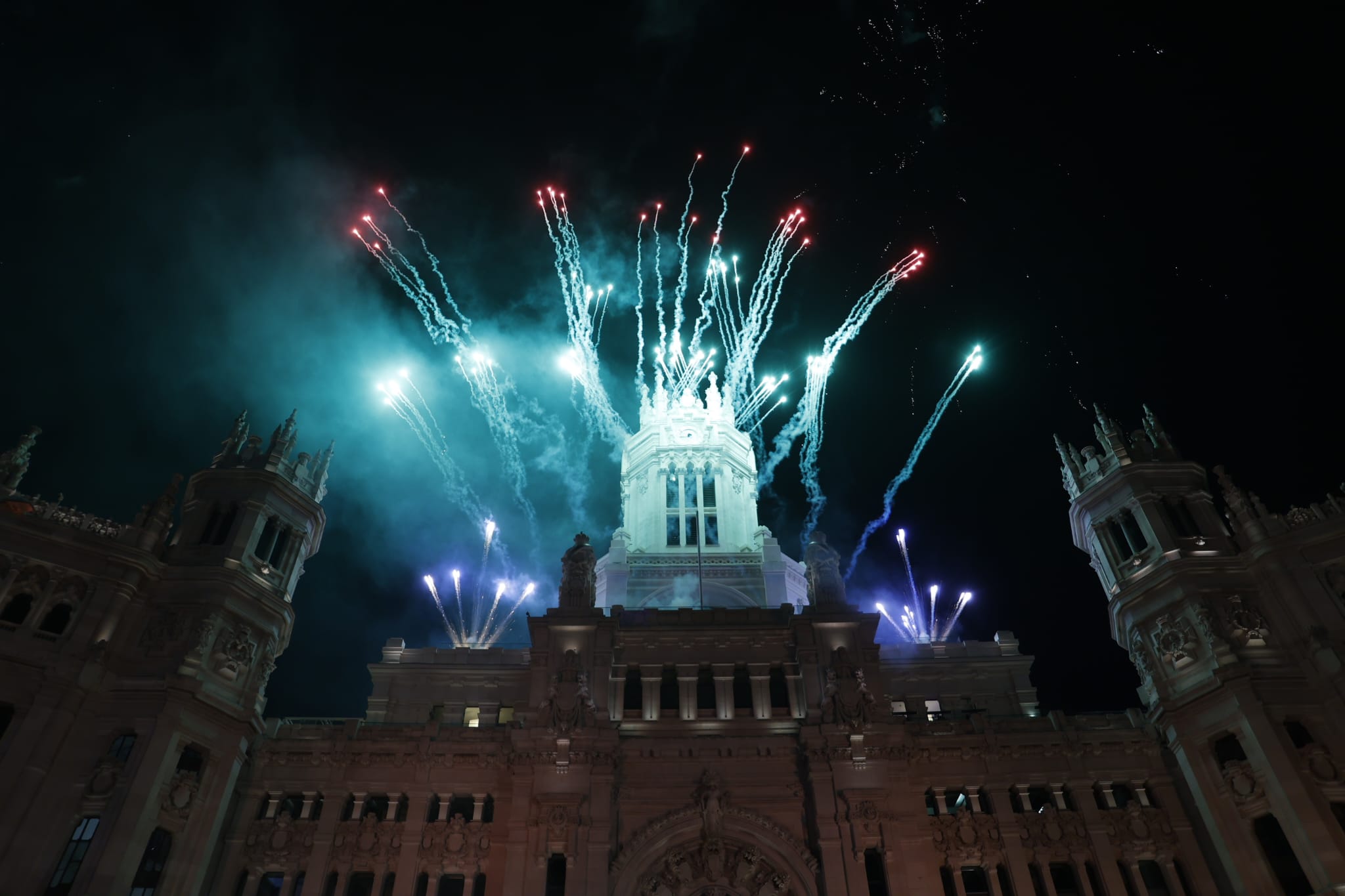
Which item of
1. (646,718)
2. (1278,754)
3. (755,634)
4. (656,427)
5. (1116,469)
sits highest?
(656,427)

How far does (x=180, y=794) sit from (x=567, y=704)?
1913 centimetres

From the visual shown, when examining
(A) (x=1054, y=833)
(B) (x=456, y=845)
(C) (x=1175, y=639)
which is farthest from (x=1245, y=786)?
(B) (x=456, y=845)

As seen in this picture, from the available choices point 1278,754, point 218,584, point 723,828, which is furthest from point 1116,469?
point 218,584

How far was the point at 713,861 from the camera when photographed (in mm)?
46219

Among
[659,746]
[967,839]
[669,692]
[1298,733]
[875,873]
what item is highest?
[669,692]

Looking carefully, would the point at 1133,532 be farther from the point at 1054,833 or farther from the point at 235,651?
the point at 235,651

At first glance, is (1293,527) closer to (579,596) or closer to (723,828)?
(723,828)

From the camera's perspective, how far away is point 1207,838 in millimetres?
47000

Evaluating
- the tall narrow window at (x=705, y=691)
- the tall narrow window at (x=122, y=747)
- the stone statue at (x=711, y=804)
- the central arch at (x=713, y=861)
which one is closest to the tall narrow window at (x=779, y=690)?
the tall narrow window at (x=705, y=691)

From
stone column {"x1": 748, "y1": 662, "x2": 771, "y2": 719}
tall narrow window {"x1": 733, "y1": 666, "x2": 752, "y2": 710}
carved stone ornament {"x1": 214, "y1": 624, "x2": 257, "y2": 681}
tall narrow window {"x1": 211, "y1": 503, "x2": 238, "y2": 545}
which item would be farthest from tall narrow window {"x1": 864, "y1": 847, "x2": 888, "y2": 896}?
tall narrow window {"x1": 211, "y1": 503, "x2": 238, "y2": 545}

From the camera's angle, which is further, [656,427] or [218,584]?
[656,427]

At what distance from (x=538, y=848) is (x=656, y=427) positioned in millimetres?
47718

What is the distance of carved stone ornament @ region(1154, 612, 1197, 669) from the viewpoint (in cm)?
4981

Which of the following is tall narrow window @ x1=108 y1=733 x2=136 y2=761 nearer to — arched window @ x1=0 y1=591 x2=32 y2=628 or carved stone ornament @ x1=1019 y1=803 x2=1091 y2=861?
arched window @ x1=0 y1=591 x2=32 y2=628
